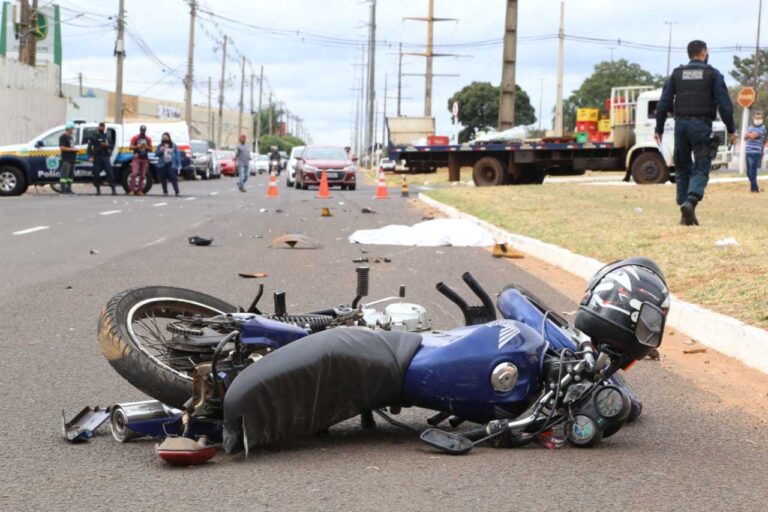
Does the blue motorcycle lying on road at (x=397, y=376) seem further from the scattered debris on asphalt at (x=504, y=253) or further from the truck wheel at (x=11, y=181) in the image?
the truck wheel at (x=11, y=181)

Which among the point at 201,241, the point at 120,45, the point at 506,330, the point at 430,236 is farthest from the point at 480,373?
the point at 120,45

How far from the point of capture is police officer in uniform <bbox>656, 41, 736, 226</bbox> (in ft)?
45.3

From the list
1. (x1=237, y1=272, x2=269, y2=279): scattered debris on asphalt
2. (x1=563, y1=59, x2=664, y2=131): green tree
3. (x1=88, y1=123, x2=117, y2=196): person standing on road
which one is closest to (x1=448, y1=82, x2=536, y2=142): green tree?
(x1=563, y1=59, x2=664, y2=131): green tree

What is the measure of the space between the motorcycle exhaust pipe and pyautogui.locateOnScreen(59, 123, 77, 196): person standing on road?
2595 cm

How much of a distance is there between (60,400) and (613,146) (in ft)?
95.9

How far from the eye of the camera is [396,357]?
4.71 metres

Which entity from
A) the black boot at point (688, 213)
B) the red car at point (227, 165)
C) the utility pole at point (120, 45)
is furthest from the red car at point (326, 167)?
the red car at point (227, 165)

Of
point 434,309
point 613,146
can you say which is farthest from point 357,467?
point 613,146

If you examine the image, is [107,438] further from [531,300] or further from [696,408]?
[696,408]

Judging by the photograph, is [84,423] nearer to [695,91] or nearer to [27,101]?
[695,91]

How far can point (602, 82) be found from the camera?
125 m

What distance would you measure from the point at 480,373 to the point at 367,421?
2.11ft

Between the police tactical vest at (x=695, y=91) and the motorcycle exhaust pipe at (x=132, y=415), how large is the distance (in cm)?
1037

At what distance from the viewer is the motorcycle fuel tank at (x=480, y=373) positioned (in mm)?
4676
